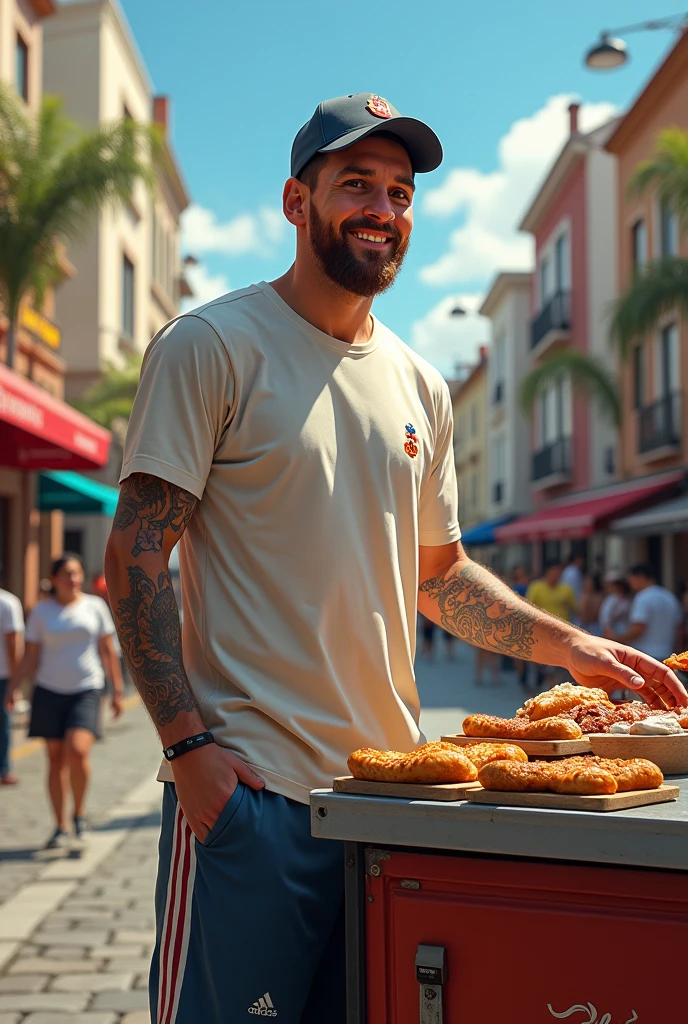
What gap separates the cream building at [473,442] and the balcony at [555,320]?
15.5 m

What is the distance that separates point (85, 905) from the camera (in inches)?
249

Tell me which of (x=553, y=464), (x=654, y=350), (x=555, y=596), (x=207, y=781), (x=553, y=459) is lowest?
(x=207, y=781)

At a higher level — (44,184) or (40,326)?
(44,184)

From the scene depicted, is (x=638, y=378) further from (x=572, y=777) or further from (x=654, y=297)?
(x=572, y=777)

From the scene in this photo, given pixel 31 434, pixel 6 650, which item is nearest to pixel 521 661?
pixel 31 434

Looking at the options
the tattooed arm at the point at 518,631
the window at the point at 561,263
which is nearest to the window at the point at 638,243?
the window at the point at 561,263

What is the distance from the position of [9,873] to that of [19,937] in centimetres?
129

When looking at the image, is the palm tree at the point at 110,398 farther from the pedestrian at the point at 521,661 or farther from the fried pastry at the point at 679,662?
the fried pastry at the point at 679,662

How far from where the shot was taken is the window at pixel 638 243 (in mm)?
25844

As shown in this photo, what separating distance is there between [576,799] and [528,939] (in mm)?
276

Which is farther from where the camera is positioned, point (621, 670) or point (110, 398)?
point (110, 398)

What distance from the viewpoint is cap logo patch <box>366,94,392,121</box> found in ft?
8.49

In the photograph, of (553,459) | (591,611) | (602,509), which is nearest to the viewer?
(591,611)

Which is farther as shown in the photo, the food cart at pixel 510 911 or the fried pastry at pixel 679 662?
the fried pastry at pixel 679 662
